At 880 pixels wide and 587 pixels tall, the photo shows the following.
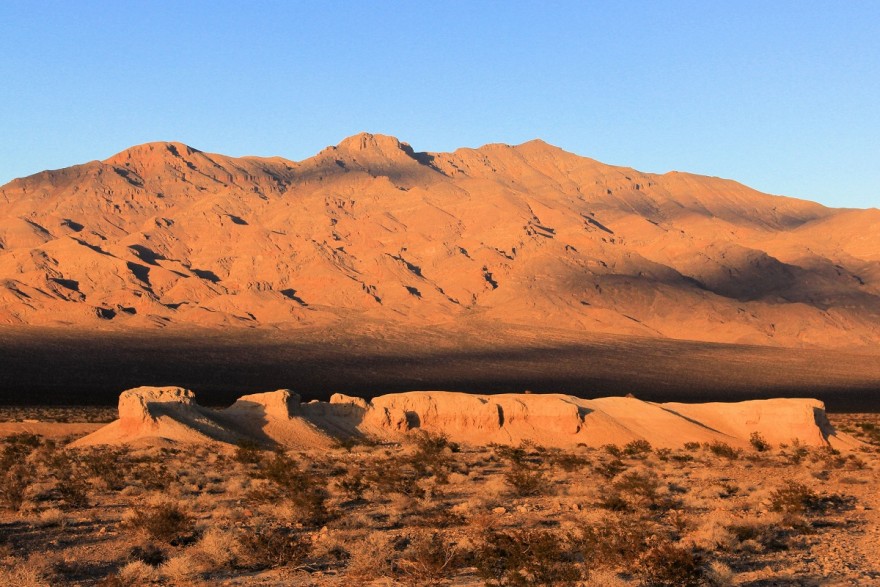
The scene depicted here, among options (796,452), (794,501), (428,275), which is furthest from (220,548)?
(428,275)

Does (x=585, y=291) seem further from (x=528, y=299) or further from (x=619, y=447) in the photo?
(x=619, y=447)

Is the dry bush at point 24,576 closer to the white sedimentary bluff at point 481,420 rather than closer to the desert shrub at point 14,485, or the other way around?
the desert shrub at point 14,485

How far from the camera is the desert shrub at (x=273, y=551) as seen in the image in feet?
45.5

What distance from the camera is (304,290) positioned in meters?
156

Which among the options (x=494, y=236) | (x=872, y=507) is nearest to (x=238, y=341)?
(x=494, y=236)

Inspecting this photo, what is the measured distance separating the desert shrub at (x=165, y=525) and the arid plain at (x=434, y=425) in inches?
1.9

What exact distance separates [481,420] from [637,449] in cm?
736

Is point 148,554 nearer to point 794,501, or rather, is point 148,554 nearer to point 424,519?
point 424,519

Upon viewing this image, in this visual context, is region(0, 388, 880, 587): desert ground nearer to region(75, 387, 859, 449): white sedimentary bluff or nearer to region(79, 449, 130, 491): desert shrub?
region(79, 449, 130, 491): desert shrub

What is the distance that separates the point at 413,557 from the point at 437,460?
50.8ft

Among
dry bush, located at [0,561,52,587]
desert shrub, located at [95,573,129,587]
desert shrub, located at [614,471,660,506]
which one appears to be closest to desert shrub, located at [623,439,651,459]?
desert shrub, located at [614,471,660,506]

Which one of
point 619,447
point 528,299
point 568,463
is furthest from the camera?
point 528,299

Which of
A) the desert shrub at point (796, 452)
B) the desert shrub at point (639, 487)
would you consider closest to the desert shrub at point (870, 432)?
the desert shrub at point (796, 452)

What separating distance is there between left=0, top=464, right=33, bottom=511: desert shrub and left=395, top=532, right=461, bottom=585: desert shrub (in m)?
9.65
